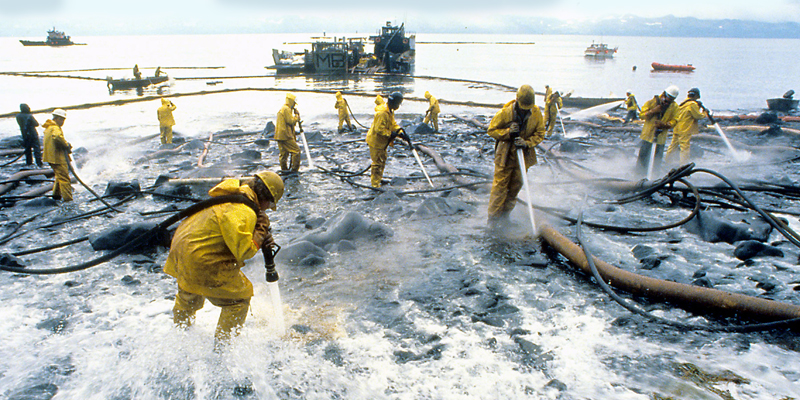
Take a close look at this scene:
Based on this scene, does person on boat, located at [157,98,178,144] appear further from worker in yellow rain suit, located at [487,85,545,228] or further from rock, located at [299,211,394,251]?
worker in yellow rain suit, located at [487,85,545,228]

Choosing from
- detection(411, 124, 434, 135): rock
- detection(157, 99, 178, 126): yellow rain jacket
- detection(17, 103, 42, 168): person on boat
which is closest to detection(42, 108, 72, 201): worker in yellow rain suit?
detection(17, 103, 42, 168): person on boat

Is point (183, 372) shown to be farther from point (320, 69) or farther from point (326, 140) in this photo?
point (320, 69)

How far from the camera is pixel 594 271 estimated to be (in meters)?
4.23

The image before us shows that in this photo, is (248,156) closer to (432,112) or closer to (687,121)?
(432,112)

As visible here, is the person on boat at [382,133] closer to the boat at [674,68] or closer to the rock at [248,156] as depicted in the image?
the rock at [248,156]

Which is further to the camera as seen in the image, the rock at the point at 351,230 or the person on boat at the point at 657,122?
the person on boat at the point at 657,122

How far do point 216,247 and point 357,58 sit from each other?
4466cm

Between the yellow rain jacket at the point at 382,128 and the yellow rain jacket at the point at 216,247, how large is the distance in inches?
179

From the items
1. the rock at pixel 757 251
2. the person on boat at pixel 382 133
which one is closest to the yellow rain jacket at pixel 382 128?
the person on boat at pixel 382 133

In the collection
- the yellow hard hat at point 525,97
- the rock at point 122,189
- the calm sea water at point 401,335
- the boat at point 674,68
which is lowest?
the calm sea water at point 401,335

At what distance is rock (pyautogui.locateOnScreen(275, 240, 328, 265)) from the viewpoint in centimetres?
501

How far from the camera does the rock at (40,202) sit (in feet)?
23.4

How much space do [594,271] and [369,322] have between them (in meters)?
2.26

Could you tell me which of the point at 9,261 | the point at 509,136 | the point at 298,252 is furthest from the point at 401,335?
the point at 9,261
